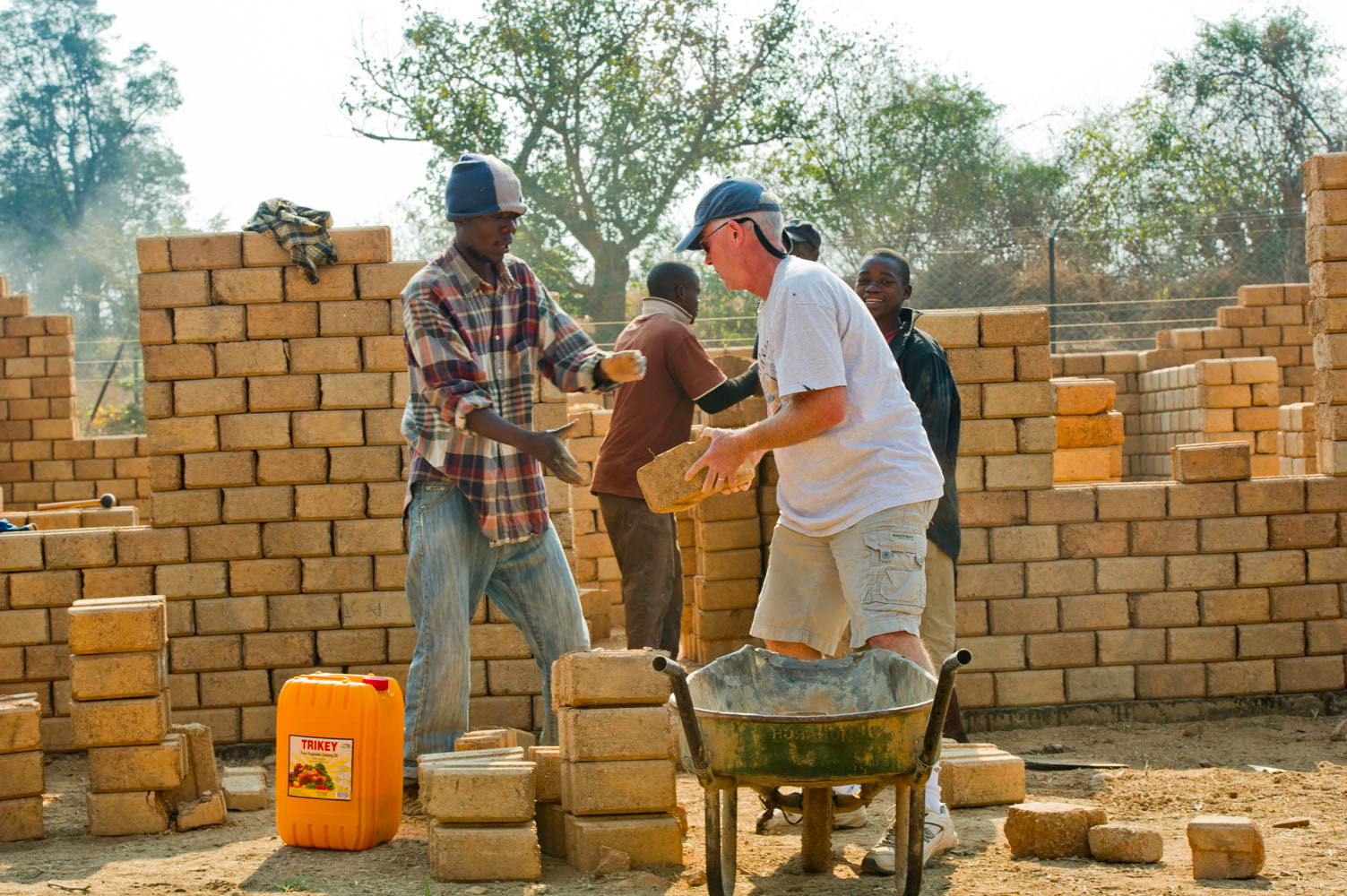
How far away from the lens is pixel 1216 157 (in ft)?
80.8

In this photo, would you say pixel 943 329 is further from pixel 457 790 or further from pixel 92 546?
pixel 92 546

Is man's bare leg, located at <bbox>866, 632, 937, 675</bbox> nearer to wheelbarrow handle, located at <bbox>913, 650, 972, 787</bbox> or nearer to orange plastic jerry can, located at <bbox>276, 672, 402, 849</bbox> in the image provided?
wheelbarrow handle, located at <bbox>913, 650, 972, 787</bbox>

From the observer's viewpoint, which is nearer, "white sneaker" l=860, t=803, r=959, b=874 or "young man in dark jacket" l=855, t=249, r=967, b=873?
"white sneaker" l=860, t=803, r=959, b=874

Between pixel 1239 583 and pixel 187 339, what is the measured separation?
5.14 metres

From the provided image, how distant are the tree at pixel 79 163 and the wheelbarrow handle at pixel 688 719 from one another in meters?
37.5

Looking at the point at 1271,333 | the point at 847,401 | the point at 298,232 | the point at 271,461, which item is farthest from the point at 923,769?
the point at 1271,333

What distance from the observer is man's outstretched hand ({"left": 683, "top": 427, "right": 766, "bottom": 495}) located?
338 cm

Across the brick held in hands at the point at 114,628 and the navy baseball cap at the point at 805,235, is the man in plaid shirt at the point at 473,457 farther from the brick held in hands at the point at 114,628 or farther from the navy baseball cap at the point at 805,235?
the navy baseball cap at the point at 805,235

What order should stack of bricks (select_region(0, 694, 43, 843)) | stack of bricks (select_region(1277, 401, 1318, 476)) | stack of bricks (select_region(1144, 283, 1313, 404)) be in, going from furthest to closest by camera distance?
stack of bricks (select_region(1144, 283, 1313, 404)), stack of bricks (select_region(1277, 401, 1318, 476)), stack of bricks (select_region(0, 694, 43, 843))

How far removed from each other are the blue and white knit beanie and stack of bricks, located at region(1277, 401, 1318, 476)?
23.0 ft

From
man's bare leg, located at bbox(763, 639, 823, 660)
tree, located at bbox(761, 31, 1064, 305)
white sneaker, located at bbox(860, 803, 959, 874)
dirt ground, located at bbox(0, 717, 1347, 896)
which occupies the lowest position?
dirt ground, located at bbox(0, 717, 1347, 896)

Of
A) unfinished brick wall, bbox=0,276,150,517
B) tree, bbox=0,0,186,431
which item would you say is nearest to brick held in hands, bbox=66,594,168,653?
unfinished brick wall, bbox=0,276,150,517

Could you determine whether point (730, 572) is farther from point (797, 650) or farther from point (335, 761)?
point (335, 761)

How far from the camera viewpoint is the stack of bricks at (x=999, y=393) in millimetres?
5883
